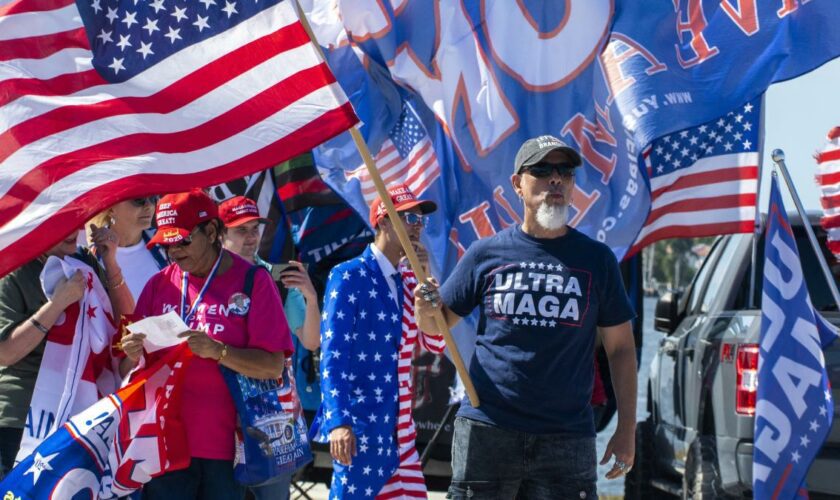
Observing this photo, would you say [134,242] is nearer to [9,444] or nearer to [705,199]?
[9,444]

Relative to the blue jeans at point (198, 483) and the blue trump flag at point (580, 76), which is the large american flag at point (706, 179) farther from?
the blue jeans at point (198, 483)

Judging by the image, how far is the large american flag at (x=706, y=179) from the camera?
8.16 m

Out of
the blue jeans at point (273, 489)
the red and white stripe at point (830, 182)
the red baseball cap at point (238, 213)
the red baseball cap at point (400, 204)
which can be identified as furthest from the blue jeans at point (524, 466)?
the red and white stripe at point (830, 182)

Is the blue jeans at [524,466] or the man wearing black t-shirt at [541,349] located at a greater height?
the man wearing black t-shirt at [541,349]

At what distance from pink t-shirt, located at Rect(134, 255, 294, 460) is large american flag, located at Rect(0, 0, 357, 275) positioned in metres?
0.67

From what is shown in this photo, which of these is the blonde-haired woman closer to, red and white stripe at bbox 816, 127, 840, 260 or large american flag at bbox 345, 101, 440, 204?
large american flag at bbox 345, 101, 440, 204

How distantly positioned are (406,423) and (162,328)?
146 centimetres

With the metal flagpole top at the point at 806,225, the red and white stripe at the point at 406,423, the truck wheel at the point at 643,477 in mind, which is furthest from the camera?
the truck wheel at the point at 643,477

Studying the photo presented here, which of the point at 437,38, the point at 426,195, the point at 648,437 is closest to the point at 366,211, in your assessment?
the point at 426,195

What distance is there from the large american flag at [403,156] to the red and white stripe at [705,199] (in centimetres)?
136

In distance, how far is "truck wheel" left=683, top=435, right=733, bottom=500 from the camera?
6305mm

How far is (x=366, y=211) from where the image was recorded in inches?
327

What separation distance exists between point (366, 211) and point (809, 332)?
9.95ft

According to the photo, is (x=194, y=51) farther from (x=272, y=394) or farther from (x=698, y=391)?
(x=698, y=391)
